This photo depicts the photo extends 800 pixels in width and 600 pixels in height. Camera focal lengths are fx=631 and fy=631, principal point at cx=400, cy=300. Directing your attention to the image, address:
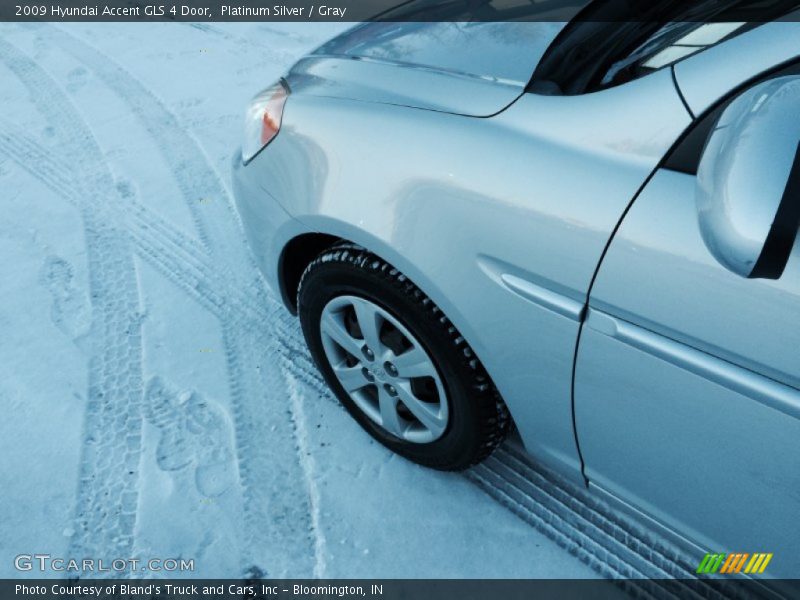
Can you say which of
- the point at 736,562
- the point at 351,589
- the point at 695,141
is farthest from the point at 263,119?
the point at 736,562

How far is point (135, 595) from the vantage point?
65.7 inches

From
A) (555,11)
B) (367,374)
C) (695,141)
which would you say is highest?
(555,11)

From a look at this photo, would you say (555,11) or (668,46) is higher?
(555,11)

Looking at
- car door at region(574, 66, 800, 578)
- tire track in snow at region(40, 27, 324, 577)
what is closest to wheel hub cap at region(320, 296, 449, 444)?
tire track in snow at region(40, 27, 324, 577)

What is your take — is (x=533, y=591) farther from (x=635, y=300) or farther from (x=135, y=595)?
(x=135, y=595)

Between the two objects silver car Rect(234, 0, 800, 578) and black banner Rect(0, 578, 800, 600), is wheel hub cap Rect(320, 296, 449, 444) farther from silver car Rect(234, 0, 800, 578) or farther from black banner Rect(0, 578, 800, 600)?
black banner Rect(0, 578, 800, 600)

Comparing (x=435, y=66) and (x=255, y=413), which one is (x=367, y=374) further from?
(x=435, y=66)

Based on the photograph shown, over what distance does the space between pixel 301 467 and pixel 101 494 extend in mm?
584

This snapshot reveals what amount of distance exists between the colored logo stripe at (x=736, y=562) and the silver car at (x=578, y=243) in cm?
2

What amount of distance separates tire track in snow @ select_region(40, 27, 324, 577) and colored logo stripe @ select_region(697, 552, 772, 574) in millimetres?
963

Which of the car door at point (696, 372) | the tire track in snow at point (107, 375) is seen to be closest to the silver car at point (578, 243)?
the car door at point (696, 372)

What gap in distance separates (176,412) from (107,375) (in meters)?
0.32

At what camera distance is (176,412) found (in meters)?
2.05

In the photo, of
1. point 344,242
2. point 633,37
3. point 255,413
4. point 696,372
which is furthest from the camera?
point 255,413
